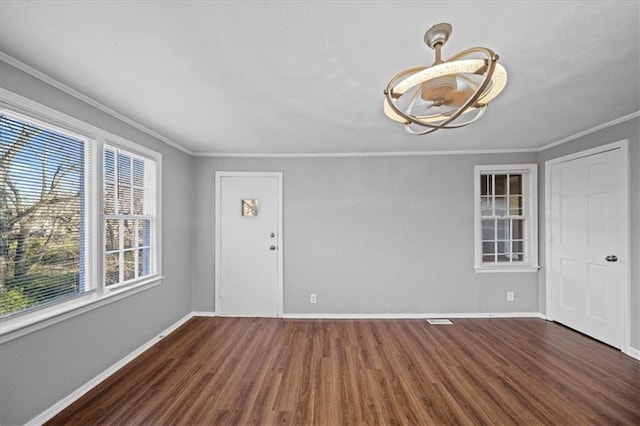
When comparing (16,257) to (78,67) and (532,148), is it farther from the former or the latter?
(532,148)

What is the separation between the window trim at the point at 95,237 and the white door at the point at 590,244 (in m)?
4.96

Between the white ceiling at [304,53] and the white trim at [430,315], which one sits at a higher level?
the white ceiling at [304,53]

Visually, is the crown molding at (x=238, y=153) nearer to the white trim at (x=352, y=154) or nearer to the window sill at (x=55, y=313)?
the white trim at (x=352, y=154)

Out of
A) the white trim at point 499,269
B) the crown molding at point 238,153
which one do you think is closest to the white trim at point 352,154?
the crown molding at point 238,153

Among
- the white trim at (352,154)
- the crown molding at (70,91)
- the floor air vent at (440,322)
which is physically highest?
the crown molding at (70,91)

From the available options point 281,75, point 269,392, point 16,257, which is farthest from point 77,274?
point 281,75

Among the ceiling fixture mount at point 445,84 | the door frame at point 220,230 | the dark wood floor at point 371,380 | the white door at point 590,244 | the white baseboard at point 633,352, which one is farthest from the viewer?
the door frame at point 220,230

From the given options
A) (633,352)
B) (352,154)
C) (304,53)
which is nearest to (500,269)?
(633,352)

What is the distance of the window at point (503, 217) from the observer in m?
3.86

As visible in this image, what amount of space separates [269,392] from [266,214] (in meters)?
2.31

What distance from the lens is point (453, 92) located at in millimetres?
1344

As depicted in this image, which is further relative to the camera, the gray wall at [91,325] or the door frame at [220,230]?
the door frame at [220,230]

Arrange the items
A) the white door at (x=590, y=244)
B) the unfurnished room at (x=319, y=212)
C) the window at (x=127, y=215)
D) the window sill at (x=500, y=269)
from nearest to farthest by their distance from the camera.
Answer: the unfurnished room at (x=319, y=212)
the window at (x=127, y=215)
the white door at (x=590, y=244)
the window sill at (x=500, y=269)

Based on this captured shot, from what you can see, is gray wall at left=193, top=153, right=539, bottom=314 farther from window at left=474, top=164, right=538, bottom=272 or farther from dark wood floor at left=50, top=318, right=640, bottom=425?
dark wood floor at left=50, top=318, right=640, bottom=425
